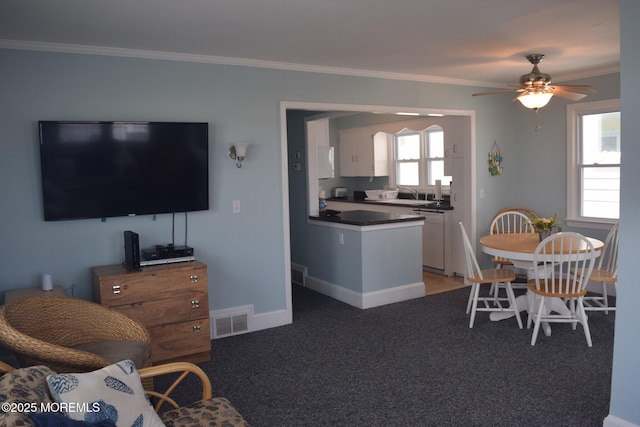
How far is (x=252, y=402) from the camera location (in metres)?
3.32

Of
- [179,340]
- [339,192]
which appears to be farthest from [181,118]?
[339,192]

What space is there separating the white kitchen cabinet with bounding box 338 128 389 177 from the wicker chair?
5.77 m

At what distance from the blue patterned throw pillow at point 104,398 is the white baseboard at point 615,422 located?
224 cm

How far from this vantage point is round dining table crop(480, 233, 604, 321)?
170 inches

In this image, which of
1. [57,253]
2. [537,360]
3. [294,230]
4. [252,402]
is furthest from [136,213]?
[537,360]

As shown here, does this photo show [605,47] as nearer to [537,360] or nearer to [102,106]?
[537,360]

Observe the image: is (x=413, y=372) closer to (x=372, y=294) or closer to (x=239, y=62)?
(x=372, y=294)

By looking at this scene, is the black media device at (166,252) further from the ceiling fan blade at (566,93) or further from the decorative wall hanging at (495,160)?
the decorative wall hanging at (495,160)

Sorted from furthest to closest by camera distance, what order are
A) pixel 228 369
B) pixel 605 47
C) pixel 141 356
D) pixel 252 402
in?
pixel 605 47, pixel 228 369, pixel 252 402, pixel 141 356

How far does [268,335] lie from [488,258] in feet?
10.1

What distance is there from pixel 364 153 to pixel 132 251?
17.0ft

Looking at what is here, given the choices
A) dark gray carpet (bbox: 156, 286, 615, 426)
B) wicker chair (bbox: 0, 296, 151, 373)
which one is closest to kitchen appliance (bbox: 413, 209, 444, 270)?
dark gray carpet (bbox: 156, 286, 615, 426)

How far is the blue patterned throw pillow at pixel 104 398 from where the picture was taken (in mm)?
1810

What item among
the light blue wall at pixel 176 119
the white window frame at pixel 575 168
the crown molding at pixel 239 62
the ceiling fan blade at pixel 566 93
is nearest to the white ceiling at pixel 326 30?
the crown molding at pixel 239 62
